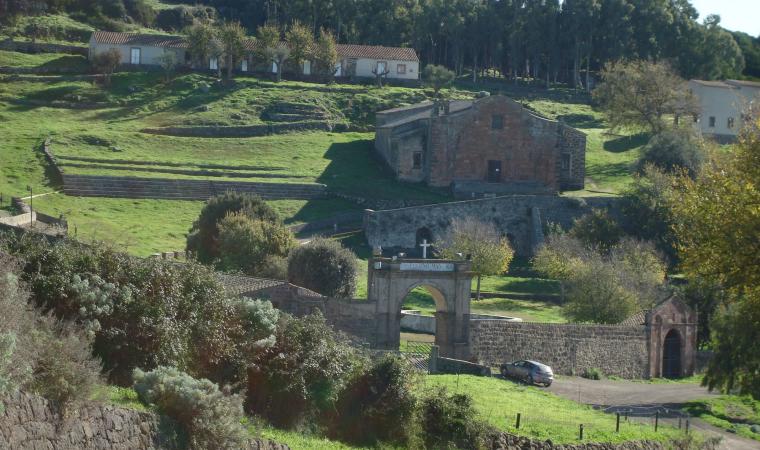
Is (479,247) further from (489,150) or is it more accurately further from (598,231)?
(489,150)

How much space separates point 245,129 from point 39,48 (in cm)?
2450

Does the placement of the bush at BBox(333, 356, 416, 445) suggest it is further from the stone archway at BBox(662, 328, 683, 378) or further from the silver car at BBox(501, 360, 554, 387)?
the stone archway at BBox(662, 328, 683, 378)

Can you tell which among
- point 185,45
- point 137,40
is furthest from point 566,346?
point 137,40

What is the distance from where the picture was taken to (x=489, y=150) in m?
88.4

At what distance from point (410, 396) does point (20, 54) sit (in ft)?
276

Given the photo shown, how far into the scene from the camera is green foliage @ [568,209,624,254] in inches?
2911

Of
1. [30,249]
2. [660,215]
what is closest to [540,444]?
[30,249]

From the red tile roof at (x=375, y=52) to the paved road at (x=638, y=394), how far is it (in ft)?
217

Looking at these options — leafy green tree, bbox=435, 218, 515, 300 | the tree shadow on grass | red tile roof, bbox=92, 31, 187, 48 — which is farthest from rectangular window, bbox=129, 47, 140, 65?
leafy green tree, bbox=435, 218, 515, 300

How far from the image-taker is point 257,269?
195 feet

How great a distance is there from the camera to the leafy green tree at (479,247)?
223 ft

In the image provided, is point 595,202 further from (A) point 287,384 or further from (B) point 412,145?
(A) point 287,384

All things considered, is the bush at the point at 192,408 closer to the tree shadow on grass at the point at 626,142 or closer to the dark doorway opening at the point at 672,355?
the dark doorway opening at the point at 672,355

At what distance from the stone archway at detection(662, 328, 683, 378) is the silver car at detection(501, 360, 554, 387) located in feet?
27.7
